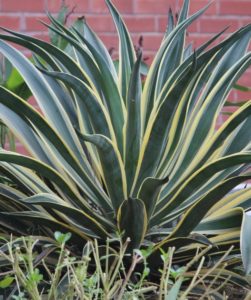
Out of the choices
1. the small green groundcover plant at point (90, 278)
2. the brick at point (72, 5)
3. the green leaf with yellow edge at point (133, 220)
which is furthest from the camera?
the brick at point (72, 5)

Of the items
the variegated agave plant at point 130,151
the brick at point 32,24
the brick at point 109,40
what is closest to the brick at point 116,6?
the brick at point 109,40

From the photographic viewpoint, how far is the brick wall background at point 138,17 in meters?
2.92

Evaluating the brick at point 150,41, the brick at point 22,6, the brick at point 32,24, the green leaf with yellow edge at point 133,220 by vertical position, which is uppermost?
the brick at point 22,6

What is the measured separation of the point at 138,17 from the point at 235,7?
501mm

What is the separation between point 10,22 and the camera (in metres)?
2.92

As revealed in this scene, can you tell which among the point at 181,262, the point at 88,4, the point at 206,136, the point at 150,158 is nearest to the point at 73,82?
the point at 150,158

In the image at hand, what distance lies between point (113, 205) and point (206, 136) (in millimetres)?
318

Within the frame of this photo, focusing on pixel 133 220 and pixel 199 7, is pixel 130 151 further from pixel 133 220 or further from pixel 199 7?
pixel 199 7

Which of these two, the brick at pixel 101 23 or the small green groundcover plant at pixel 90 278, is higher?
the brick at pixel 101 23

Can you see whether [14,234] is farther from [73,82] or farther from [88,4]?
[88,4]

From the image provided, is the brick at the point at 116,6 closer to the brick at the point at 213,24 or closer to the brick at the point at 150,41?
the brick at the point at 150,41

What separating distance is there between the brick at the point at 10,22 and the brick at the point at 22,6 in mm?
34

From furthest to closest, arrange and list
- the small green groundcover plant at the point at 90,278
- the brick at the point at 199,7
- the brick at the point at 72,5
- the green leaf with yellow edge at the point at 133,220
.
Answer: the brick at the point at 199,7, the brick at the point at 72,5, the green leaf with yellow edge at the point at 133,220, the small green groundcover plant at the point at 90,278

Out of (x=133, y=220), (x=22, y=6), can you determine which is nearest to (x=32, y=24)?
(x=22, y=6)
